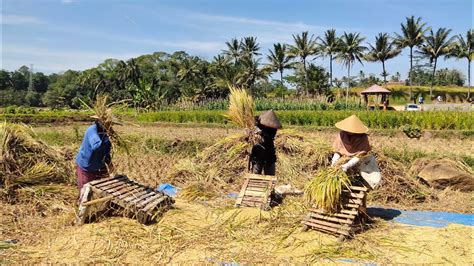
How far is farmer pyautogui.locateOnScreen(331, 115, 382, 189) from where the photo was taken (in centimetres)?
369

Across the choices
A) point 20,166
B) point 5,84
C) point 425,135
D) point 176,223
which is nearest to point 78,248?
point 176,223

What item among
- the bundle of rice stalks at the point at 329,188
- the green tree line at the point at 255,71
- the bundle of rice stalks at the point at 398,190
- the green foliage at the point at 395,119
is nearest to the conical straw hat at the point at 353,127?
the bundle of rice stalks at the point at 329,188

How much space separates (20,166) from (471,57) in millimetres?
34432

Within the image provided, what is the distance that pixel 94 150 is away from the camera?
3850 millimetres

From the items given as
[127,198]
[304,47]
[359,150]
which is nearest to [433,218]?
[359,150]

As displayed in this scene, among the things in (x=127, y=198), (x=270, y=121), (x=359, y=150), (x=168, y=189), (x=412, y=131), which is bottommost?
(x=168, y=189)

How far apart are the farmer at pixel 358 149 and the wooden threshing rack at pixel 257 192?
86cm

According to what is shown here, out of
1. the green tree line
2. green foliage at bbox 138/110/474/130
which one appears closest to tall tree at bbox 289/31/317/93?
the green tree line

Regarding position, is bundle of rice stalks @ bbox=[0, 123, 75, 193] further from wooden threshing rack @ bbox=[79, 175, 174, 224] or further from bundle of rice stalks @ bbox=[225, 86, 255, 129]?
bundle of rice stalks @ bbox=[225, 86, 255, 129]

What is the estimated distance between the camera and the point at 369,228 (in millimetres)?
3730

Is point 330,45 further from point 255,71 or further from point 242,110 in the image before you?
point 242,110

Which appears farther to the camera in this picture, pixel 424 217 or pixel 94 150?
pixel 424 217

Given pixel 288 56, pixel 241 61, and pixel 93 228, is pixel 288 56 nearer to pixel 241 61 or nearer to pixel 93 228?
pixel 241 61

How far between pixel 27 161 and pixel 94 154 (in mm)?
1328
